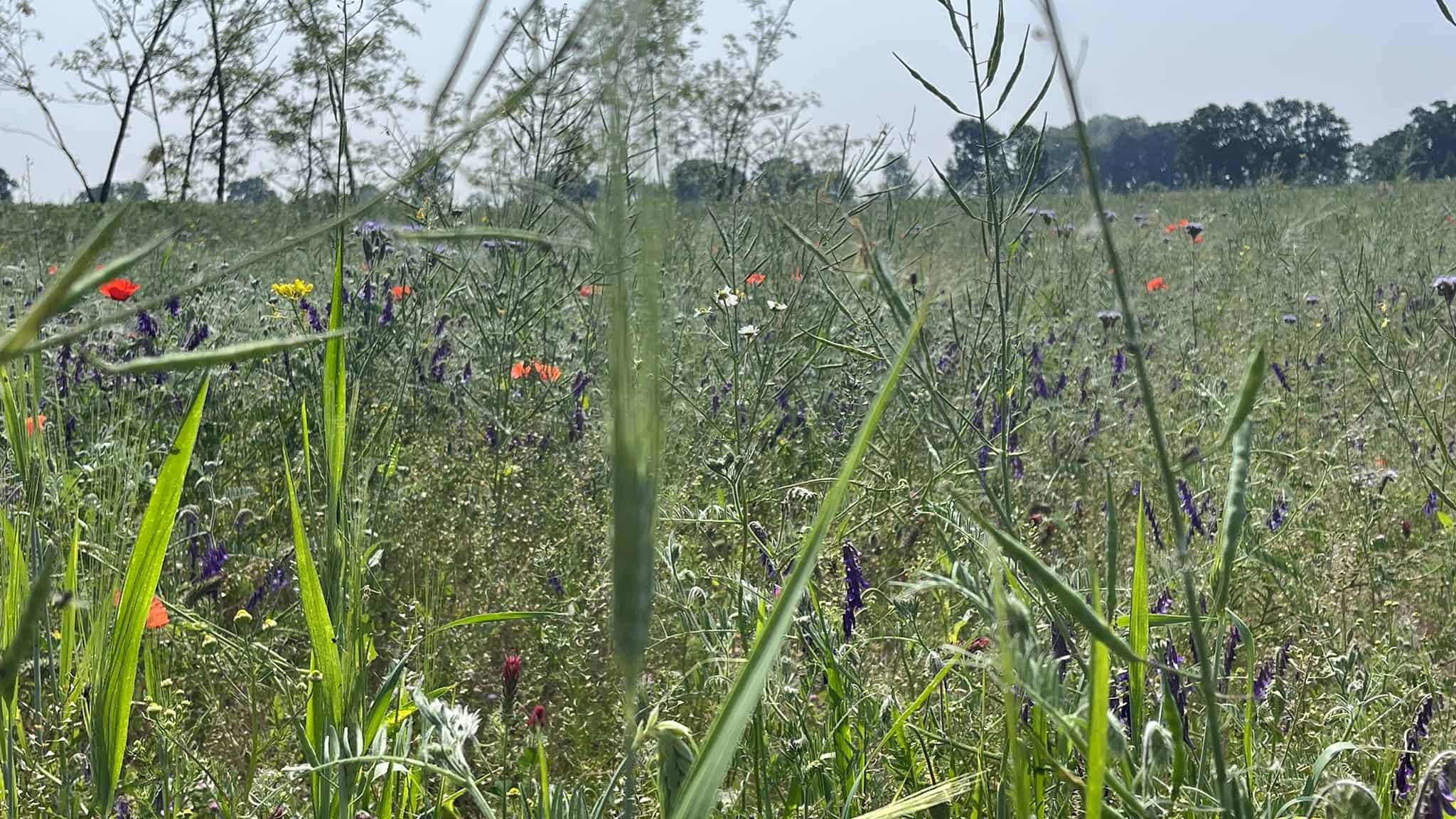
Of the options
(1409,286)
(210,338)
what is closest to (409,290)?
(210,338)

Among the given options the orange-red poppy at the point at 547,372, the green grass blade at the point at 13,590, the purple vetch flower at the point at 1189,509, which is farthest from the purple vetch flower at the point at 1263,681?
the orange-red poppy at the point at 547,372

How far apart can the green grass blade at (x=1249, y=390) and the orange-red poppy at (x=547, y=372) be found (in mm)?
2352

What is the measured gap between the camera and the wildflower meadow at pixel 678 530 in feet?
1.41

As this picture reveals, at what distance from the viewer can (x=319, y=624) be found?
2.93ft

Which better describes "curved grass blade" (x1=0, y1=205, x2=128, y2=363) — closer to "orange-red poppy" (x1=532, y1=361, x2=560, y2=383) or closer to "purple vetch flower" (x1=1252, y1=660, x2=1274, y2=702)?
"purple vetch flower" (x1=1252, y1=660, x2=1274, y2=702)

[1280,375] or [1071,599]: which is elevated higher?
[1071,599]

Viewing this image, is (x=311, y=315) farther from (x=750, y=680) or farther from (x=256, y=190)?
(x=750, y=680)

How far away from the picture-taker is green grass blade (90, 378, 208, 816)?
850 mm

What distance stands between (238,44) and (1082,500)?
2.13 metres

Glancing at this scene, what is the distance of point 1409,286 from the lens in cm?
497

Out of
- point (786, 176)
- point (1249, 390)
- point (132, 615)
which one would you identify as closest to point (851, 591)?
point (132, 615)

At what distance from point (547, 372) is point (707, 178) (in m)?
1.70

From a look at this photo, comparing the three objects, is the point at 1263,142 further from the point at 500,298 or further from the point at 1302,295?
the point at 500,298

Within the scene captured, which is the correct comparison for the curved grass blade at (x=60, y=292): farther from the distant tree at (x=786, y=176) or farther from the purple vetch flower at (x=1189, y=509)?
the distant tree at (x=786, y=176)
